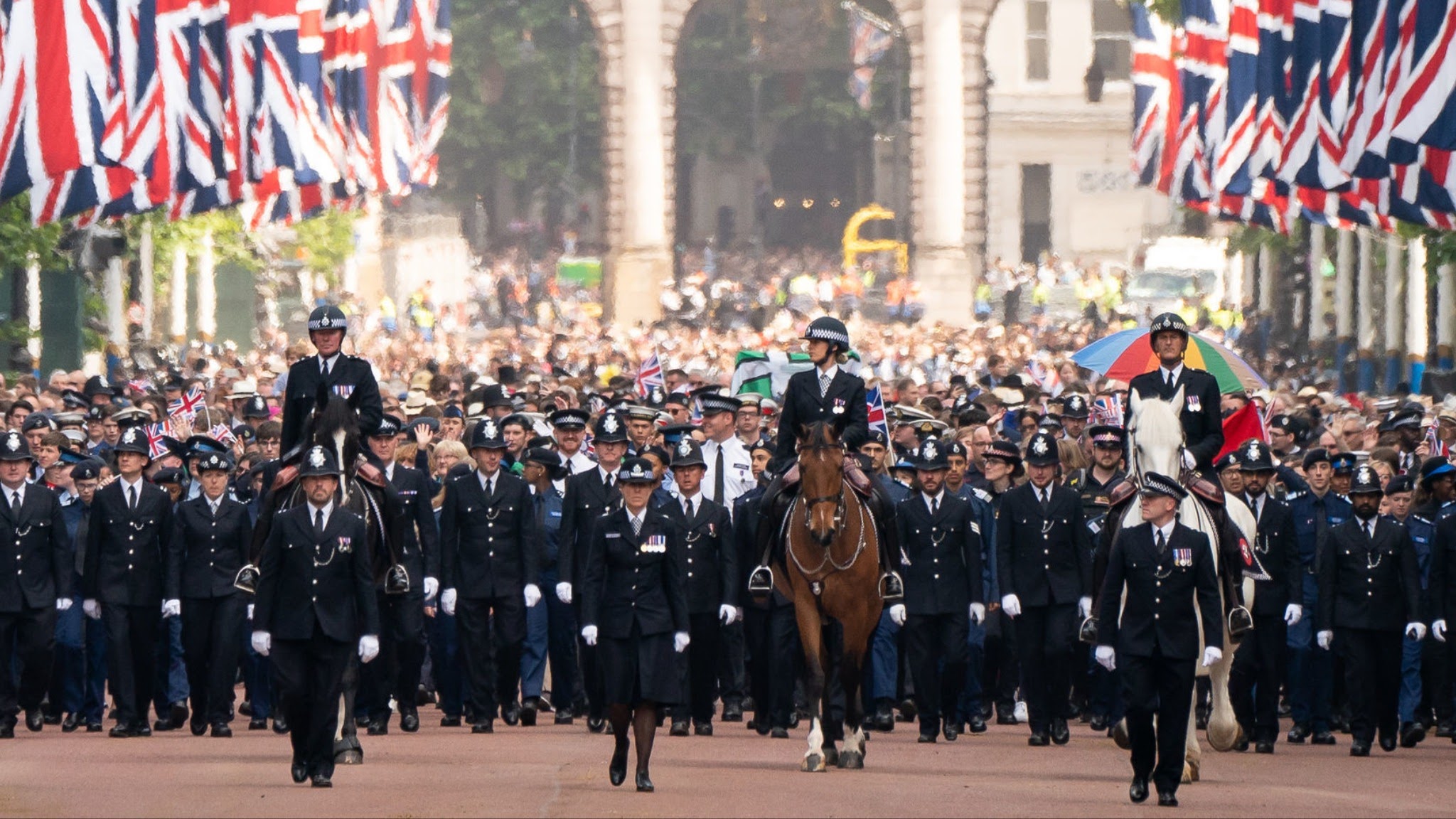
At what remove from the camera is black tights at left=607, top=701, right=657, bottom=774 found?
15.3 m

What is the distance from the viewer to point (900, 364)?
149ft

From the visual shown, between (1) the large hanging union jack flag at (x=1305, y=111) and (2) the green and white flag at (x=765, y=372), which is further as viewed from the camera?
(2) the green and white flag at (x=765, y=372)

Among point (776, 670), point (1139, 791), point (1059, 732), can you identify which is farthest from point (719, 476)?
point (1139, 791)

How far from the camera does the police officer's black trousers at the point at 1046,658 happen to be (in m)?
18.7

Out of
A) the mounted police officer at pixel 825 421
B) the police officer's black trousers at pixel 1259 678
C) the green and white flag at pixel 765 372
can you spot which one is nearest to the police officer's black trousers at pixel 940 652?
the mounted police officer at pixel 825 421

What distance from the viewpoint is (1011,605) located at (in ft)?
62.1

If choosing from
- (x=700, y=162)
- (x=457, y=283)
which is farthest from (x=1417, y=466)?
(x=700, y=162)

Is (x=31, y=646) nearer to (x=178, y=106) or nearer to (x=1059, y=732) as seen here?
(x=1059, y=732)

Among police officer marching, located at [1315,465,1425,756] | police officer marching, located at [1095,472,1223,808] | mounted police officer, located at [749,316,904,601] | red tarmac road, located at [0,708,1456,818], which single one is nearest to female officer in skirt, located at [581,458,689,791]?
red tarmac road, located at [0,708,1456,818]

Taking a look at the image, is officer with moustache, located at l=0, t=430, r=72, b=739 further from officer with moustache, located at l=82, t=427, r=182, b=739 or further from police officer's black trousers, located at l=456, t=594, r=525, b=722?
police officer's black trousers, located at l=456, t=594, r=525, b=722

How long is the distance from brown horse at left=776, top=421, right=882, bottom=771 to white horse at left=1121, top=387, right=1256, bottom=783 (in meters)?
1.82

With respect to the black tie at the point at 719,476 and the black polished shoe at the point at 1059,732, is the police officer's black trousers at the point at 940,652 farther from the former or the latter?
the black tie at the point at 719,476

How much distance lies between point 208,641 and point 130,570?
2.23ft

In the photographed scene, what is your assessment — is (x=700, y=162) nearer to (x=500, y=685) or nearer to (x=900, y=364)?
(x=900, y=364)
